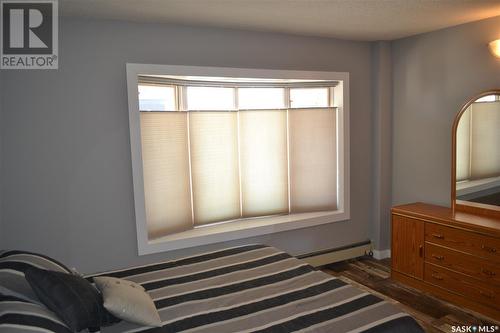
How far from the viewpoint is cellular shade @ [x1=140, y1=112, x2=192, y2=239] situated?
322cm

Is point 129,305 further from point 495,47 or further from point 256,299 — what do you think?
point 495,47

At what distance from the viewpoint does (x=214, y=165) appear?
12.0 feet

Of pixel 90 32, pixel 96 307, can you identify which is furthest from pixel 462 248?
pixel 90 32

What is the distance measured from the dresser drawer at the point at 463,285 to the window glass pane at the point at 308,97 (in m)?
2.03

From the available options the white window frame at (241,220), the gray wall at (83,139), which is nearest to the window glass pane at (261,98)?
the white window frame at (241,220)

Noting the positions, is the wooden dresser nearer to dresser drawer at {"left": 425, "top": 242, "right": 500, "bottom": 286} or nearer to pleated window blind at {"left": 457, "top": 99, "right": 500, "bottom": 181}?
dresser drawer at {"left": 425, "top": 242, "right": 500, "bottom": 286}

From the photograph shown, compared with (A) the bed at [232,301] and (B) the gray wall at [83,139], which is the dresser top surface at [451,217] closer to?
(A) the bed at [232,301]

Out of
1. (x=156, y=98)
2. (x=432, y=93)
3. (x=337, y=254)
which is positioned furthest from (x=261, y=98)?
(x=337, y=254)

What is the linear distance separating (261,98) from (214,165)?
93cm

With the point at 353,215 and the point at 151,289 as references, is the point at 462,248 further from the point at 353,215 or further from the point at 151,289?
the point at 151,289

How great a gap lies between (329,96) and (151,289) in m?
2.97

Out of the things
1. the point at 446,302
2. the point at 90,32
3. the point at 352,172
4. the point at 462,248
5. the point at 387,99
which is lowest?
the point at 446,302

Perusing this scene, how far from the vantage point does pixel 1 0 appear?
2.28 metres

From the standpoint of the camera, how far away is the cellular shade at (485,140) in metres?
3.20
